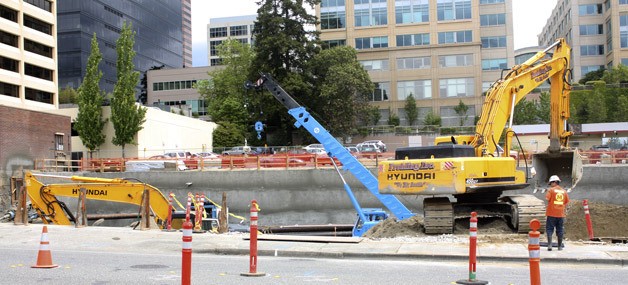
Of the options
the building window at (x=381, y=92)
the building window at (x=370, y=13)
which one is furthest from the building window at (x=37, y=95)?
the building window at (x=381, y=92)

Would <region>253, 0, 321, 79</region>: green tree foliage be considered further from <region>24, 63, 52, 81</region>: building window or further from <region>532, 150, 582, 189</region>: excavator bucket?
<region>532, 150, 582, 189</region>: excavator bucket

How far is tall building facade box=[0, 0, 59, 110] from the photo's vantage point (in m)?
56.4

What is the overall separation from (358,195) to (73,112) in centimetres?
3165

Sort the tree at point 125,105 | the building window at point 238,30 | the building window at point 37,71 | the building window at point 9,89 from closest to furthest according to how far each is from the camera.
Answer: the tree at point 125,105 → the building window at point 9,89 → the building window at point 37,71 → the building window at point 238,30

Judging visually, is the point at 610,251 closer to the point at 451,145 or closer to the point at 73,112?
the point at 451,145

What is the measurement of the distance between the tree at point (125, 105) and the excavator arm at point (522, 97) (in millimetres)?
35013

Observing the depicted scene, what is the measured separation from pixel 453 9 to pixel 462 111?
41.3 feet

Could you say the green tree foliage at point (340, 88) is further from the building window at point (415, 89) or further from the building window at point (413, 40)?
the building window at point (413, 40)

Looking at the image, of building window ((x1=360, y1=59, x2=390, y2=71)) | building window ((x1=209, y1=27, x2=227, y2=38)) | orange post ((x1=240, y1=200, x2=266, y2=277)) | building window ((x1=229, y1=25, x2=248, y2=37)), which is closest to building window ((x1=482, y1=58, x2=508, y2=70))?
building window ((x1=360, y1=59, x2=390, y2=71))

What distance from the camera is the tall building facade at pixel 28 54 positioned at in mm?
56375

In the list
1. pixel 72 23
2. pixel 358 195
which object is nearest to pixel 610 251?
pixel 358 195

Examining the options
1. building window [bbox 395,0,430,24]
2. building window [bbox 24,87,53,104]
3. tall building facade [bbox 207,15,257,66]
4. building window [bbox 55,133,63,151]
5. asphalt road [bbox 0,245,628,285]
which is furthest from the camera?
tall building facade [bbox 207,15,257,66]

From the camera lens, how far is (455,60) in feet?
239

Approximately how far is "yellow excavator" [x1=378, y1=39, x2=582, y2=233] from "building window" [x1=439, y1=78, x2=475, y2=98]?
181 feet
